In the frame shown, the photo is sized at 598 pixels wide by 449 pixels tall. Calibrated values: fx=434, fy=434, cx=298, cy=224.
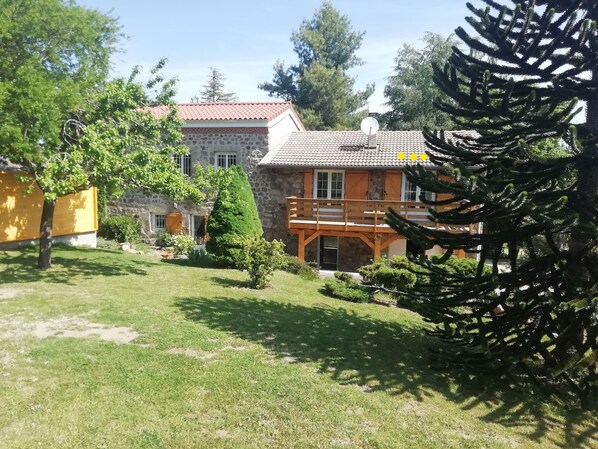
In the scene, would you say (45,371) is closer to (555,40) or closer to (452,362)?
(452,362)

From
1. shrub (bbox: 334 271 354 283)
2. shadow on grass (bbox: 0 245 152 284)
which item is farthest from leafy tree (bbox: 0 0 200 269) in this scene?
shrub (bbox: 334 271 354 283)

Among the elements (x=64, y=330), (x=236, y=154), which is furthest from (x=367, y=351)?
(x=236, y=154)

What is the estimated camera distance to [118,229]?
20.3 meters

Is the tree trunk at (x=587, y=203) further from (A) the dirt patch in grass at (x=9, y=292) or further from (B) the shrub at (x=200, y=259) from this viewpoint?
(B) the shrub at (x=200, y=259)

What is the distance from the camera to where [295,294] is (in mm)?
12930

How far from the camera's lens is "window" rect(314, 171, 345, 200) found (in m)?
20.2

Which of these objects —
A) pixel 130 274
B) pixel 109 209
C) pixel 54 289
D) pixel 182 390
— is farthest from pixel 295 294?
pixel 109 209

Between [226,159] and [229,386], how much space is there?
1619 cm

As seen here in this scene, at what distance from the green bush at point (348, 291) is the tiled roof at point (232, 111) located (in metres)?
9.50

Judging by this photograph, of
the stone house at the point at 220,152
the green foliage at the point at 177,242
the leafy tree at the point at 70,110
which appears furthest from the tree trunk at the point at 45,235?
the stone house at the point at 220,152

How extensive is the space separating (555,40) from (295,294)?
9046mm

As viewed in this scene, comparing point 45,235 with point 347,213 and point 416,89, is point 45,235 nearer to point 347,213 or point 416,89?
point 347,213

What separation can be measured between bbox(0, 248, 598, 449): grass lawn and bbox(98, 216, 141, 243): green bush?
10.3 metres

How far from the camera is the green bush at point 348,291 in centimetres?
1331
